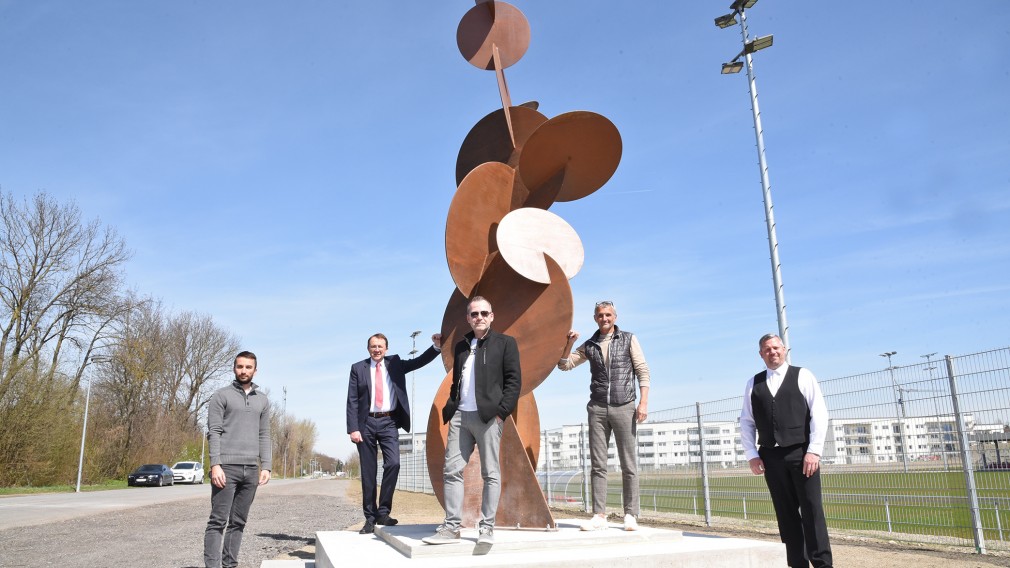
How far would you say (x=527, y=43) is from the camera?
7.34 meters

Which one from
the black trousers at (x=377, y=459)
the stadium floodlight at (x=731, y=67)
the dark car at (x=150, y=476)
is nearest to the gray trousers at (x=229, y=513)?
the black trousers at (x=377, y=459)

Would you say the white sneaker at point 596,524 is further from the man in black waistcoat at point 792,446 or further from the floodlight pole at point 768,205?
the floodlight pole at point 768,205

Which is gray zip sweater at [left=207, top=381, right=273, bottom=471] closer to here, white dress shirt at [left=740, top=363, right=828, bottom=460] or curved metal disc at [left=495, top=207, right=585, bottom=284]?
curved metal disc at [left=495, top=207, right=585, bottom=284]

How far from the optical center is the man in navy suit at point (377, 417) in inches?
234

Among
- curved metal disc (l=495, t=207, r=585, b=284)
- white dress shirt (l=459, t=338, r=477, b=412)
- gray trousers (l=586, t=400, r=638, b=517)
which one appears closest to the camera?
white dress shirt (l=459, t=338, r=477, b=412)

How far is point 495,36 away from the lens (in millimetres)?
7312

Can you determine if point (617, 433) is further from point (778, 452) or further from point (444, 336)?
point (444, 336)

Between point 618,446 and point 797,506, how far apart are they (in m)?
1.37

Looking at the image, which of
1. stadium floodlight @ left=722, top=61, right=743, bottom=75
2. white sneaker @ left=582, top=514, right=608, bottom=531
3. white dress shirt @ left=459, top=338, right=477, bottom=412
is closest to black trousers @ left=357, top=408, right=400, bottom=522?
white sneaker @ left=582, top=514, right=608, bottom=531

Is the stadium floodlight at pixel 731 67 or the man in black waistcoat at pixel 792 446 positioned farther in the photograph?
the stadium floodlight at pixel 731 67

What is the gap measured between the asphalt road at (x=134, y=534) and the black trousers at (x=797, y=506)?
4.69 meters

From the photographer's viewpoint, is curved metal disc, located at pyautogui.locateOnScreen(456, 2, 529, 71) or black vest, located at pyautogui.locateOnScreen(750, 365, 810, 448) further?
curved metal disc, located at pyautogui.locateOnScreen(456, 2, 529, 71)

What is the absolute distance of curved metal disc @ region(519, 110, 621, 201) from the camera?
6348mm

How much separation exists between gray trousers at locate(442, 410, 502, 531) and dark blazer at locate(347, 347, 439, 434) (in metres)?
1.62
